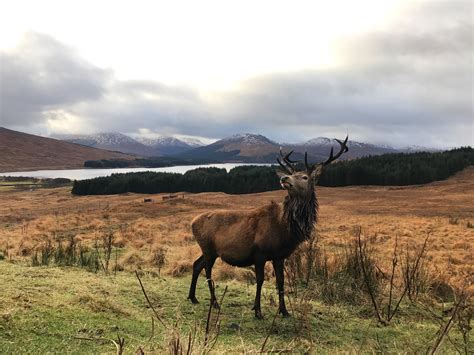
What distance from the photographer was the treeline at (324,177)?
3595 inches

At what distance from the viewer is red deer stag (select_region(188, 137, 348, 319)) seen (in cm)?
752

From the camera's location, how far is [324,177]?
3789 inches

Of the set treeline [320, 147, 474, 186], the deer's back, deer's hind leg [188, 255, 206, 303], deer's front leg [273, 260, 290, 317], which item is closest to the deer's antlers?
the deer's back

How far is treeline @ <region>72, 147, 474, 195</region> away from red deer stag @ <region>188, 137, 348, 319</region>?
83.4 meters

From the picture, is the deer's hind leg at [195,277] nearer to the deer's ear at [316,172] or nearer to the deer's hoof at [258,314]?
the deer's hoof at [258,314]

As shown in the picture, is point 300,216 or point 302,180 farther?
point 302,180

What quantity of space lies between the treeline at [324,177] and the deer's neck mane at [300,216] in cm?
8375

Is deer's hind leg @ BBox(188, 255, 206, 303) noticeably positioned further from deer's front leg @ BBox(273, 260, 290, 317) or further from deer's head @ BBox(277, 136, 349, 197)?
deer's head @ BBox(277, 136, 349, 197)

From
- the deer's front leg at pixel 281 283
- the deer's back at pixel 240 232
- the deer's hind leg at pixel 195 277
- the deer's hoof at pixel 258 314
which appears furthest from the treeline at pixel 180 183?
the deer's hoof at pixel 258 314

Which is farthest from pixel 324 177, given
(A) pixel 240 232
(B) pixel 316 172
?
(A) pixel 240 232

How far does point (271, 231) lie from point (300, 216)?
0.59 metres

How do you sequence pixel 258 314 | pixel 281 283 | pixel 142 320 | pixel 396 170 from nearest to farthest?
pixel 142 320 < pixel 258 314 < pixel 281 283 < pixel 396 170

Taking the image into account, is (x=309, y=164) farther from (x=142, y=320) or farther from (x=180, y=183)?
(x=180, y=183)

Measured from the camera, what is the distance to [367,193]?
2901 inches
